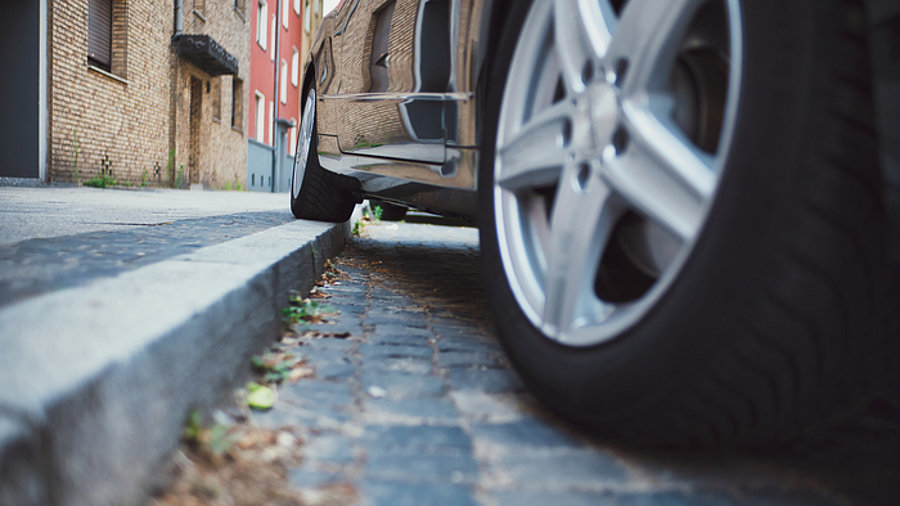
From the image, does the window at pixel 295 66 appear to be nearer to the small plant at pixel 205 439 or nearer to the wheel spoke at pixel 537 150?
the wheel spoke at pixel 537 150

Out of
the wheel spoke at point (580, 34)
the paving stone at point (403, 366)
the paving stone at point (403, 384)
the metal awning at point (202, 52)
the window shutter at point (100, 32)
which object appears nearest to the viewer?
the wheel spoke at point (580, 34)

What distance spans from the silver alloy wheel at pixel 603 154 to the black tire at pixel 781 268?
0.19 ft

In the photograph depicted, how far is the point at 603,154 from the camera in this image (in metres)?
1.42

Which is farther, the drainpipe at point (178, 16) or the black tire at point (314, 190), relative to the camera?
the drainpipe at point (178, 16)

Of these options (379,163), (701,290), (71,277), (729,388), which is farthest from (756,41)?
(379,163)

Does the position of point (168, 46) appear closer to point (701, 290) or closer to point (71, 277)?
point (71, 277)

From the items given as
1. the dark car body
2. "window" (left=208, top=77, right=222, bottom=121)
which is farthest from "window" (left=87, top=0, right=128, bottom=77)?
the dark car body

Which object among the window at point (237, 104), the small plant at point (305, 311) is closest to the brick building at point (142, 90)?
the window at point (237, 104)

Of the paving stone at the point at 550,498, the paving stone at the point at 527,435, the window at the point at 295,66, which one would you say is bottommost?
the paving stone at the point at 550,498

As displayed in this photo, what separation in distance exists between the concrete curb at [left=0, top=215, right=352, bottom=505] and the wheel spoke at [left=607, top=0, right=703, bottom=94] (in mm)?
959

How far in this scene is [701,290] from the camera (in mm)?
1104

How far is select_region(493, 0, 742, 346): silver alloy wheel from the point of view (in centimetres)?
124

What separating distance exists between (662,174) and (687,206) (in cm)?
10

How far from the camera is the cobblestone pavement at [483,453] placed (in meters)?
1.20
